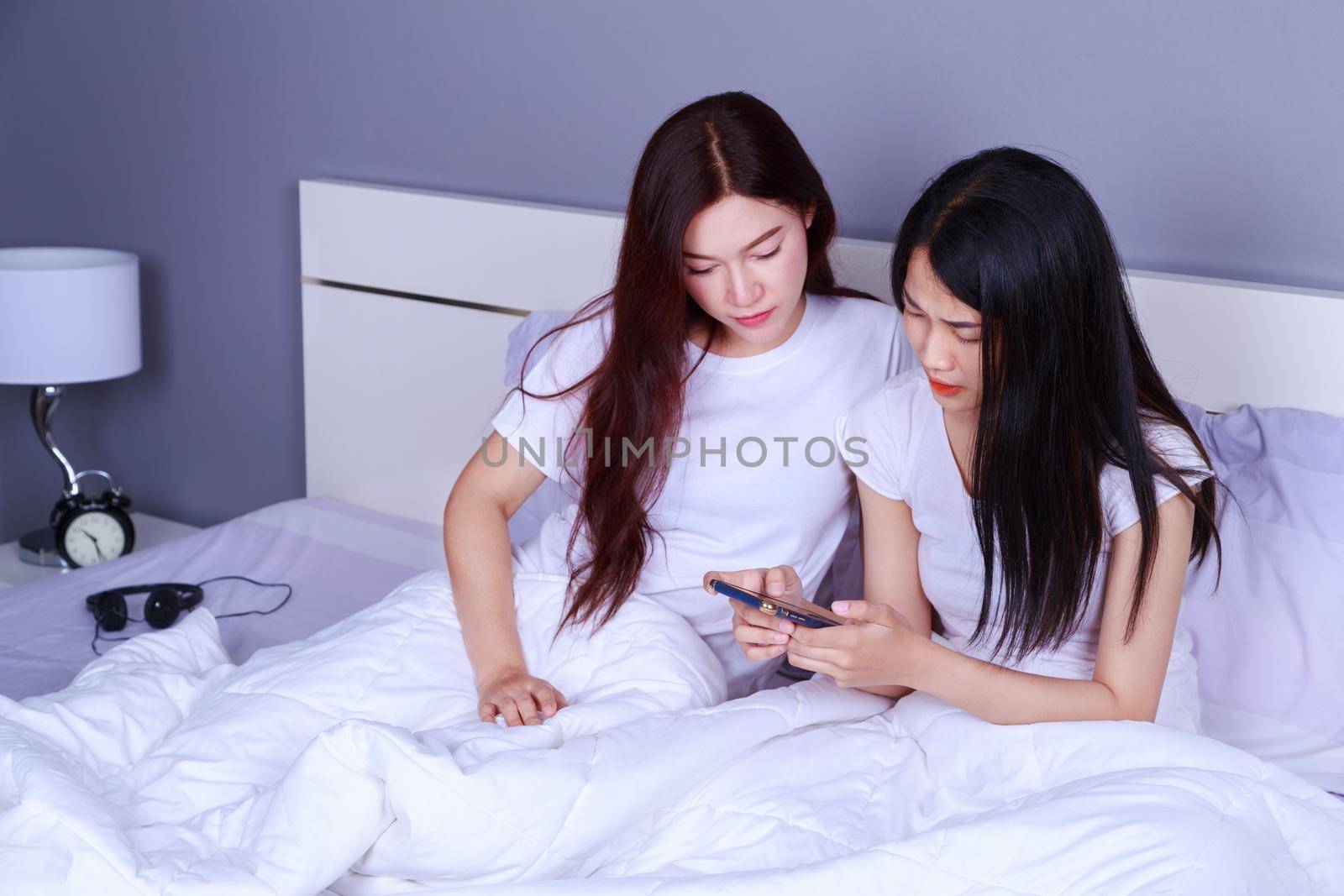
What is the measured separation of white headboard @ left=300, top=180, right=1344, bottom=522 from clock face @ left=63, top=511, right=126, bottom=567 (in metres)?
0.36

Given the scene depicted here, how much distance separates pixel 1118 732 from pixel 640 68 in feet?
4.31

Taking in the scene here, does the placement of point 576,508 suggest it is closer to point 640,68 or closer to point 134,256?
point 640,68

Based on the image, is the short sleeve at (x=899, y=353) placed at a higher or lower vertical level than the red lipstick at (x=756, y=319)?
lower

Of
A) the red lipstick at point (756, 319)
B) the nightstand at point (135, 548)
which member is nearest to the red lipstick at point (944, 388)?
the red lipstick at point (756, 319)

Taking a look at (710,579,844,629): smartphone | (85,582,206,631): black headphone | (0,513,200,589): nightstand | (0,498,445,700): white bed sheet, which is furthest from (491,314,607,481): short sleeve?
(0,513,200,589): nightstand

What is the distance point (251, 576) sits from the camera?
205cm

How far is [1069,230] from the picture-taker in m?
1.14

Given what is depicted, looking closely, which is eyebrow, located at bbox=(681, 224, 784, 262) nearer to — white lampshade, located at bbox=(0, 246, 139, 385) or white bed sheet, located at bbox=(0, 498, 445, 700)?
white bed sheet, located at bbox=(0, 498, 445, 700)

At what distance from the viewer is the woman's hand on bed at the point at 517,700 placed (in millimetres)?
1285

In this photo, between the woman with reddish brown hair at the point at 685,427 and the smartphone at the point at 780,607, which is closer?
the smartphone at the point at 780,607

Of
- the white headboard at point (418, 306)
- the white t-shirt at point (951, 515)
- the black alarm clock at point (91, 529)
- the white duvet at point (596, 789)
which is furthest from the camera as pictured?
the black alarm clock at point (91, 529)

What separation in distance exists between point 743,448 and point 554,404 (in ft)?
0.76

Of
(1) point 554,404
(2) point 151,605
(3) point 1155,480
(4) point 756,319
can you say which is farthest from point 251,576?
(3) point 1155,480

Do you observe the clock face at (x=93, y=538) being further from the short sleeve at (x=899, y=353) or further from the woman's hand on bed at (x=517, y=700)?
the short sleeve at (x=899, y=353)
